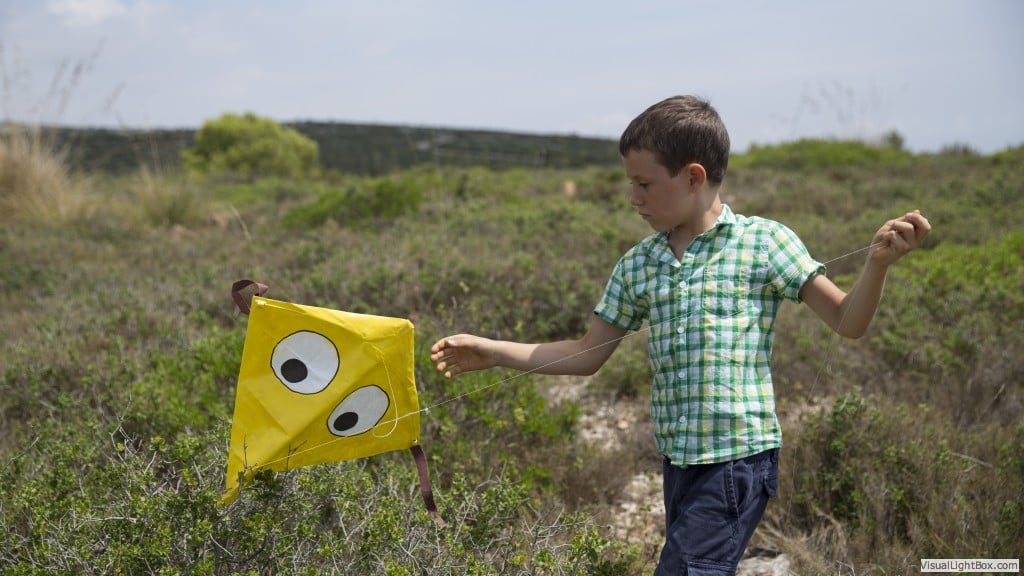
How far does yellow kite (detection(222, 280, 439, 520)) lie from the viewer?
2.14 metres

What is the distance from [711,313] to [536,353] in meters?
0.52

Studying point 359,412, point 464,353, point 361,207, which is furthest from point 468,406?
point 361,207

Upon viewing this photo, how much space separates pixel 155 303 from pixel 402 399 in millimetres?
3806

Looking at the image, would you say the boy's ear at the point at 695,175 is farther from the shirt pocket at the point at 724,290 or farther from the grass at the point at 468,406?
the grass at the point at 468,406

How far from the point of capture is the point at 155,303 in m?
5.40

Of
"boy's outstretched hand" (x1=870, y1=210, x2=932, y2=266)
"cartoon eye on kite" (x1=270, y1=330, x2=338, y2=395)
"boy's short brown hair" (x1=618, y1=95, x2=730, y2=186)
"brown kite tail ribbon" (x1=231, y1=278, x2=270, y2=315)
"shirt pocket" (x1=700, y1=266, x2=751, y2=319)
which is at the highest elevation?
"boy's short brown hair" (x1=618, y1=95, x2=730, y2=186)

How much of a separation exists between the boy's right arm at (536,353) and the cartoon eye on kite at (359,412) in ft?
0.70

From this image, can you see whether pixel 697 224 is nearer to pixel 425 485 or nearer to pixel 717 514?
pixel 717 514

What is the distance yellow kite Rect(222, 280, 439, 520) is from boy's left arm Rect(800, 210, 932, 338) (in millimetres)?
1152

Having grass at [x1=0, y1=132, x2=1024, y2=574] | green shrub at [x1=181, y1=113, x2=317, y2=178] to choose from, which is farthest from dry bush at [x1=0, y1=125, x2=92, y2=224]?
green shrub at [x1=181, y1=113, x2=317, y2=178]

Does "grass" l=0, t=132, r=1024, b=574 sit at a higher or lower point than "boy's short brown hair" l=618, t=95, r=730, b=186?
lower

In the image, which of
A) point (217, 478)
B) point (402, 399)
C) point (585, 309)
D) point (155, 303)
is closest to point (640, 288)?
point (402, 399)

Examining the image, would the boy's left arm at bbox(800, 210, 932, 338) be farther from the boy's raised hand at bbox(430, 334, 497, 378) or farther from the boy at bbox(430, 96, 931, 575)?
the boy's raised hand at bbox(430, 334, 497, 378)

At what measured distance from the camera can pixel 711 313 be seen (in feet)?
7.02
